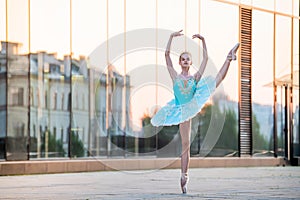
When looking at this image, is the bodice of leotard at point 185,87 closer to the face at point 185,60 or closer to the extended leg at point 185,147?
the face at point 185,60

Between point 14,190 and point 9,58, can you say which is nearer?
point 14,190

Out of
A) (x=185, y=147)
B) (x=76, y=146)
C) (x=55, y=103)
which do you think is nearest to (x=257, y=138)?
(x=76, y=146)

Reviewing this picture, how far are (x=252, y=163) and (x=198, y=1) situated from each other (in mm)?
6064

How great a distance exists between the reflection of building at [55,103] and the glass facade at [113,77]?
0.03 meters

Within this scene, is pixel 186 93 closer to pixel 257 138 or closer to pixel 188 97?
pixel 188 97

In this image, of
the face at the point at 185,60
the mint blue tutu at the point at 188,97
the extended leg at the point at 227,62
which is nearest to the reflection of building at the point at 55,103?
the mint blue tutu at the point at 188,97

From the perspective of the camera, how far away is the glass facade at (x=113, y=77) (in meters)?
17.6

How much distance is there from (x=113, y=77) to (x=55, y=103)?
2173 mm

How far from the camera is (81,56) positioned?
19.0 meters

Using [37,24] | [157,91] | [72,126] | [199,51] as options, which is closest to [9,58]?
[37,24]

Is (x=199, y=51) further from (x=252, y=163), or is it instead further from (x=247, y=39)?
(x=252, y=163)

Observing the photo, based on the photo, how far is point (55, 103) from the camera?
18.5 m

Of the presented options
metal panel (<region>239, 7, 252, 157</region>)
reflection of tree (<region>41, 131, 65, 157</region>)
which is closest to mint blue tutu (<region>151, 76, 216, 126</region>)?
reflection of tree (<region>41, 131, 65, 157</region>)

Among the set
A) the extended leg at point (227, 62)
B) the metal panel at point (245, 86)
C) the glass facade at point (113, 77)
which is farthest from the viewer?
the metal panel at point (245, 86)
